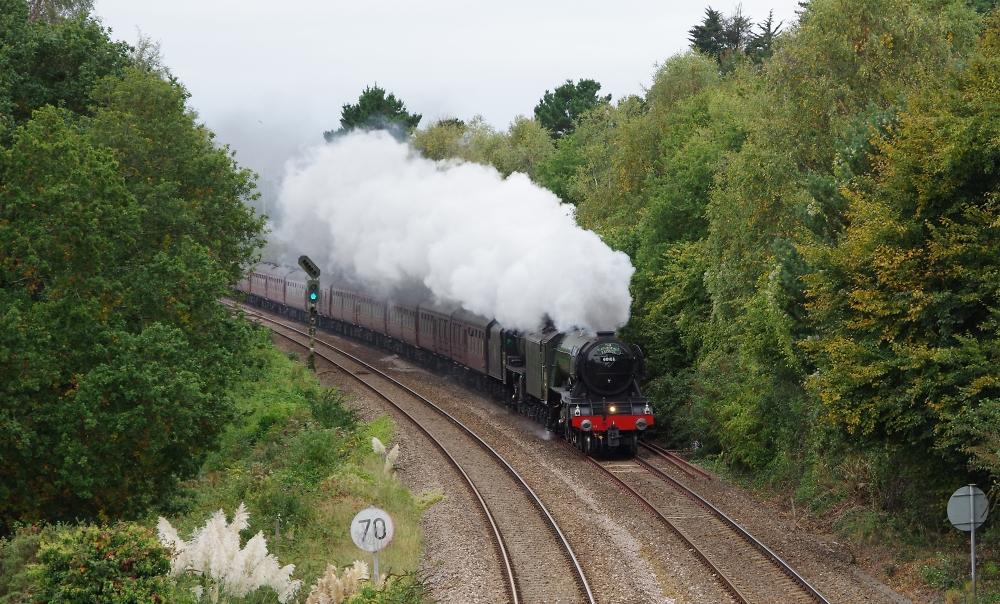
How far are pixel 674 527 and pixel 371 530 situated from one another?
24.3ft

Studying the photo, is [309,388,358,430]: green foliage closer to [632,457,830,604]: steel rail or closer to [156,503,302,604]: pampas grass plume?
[632,457,830,604]: steel rail

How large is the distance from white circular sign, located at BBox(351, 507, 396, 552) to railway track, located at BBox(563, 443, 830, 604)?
5371mm

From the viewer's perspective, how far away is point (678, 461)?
24.2 meters

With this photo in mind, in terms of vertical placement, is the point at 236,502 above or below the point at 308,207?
below

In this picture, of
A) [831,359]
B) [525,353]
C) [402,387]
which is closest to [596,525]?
[831,359]

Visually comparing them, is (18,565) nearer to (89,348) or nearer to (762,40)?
(89,348)

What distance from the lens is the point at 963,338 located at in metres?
14.1

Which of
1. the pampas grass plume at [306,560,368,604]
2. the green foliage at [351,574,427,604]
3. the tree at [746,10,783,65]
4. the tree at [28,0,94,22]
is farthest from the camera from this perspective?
the tree at [746,10,783,65]

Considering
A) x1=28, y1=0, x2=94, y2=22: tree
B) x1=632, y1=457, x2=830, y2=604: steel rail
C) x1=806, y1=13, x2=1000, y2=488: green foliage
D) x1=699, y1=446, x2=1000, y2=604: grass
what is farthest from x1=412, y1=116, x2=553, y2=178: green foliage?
x1=806, y1=13, x2=1000, y2=488: green foliage

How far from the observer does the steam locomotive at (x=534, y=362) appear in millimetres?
23438

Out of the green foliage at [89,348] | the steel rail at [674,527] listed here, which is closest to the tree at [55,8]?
the green foliage at [89,348]

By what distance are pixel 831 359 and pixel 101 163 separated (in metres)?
12.5

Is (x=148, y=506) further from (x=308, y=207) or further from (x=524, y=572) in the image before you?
(x=308, y=207)

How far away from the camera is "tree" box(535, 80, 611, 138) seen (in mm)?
86375
